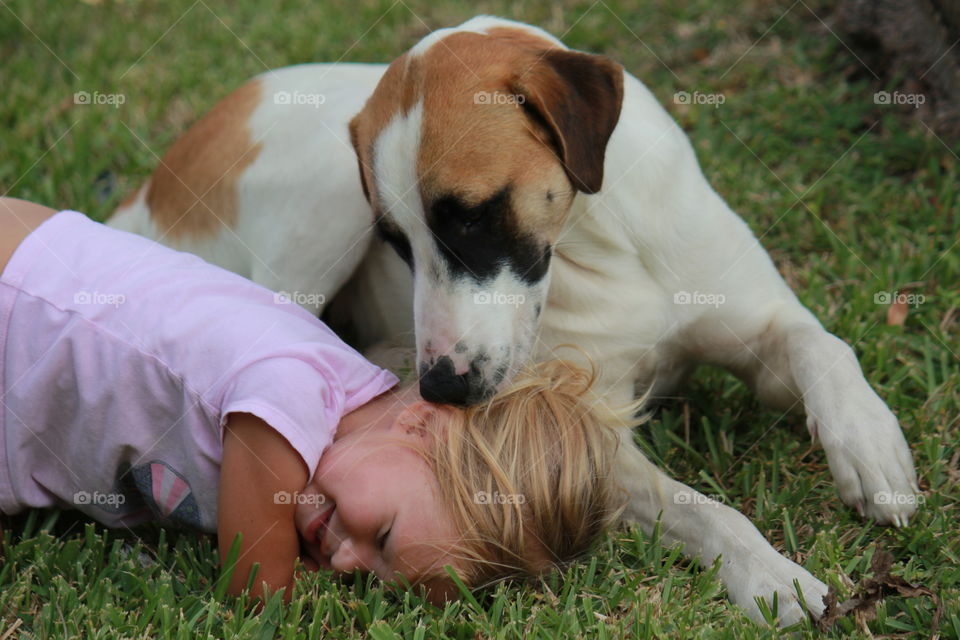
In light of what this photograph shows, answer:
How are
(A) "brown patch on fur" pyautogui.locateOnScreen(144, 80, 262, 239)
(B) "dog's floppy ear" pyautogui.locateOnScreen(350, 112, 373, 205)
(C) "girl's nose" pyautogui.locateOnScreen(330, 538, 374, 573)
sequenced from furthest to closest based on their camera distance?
(A) "brown patch on fur" pyautogui.locateOnScreen(144, 80, 262, 239) → (B) "dog's floppy ear" pyautogui.locateOnScreen(350, 112, 373, 205) → (C) "girl's nose" pyautogui.locateOnScreen(330, 538, 374, 573)

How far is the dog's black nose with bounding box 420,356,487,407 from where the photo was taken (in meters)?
2.23

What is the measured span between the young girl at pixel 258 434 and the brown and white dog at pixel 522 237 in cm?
15

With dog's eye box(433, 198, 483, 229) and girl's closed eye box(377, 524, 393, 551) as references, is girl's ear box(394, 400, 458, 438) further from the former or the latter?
dog's eye box(433, 198, 483, 229)

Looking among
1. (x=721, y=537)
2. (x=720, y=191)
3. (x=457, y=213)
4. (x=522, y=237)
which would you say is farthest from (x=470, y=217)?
(x=720, y=191)

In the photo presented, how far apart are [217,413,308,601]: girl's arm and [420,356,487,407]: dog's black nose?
0.30m

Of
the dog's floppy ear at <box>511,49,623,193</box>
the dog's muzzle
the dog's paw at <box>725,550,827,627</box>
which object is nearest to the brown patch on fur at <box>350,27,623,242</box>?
the dog's floppy ear at <box>511,49,623,193</box>

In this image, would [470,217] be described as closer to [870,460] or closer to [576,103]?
[576,103]

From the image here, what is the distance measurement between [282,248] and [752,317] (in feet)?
4.05

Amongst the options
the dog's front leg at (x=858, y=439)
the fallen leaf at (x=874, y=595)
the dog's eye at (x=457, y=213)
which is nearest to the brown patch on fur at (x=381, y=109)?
the dog's eye at (x=457, y=213)

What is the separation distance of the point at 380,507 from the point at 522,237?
2.06 feet

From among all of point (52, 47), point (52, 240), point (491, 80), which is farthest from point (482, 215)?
point (52, 47)

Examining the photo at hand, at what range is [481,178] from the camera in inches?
88.0

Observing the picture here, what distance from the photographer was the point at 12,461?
2365 mm

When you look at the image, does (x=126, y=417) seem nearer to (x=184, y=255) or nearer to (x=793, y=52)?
(x=184, y=255)
